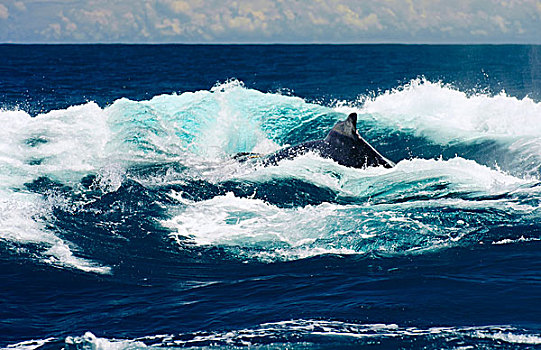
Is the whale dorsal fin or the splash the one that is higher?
the splash

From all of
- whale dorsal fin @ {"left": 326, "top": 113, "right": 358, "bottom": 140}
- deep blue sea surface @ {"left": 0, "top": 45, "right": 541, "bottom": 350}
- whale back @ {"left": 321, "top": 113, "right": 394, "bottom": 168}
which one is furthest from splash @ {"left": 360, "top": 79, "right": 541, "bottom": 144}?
whale dorsal fin @ {"left": 326, "top": 113, "right": 358, "bottom": 140}

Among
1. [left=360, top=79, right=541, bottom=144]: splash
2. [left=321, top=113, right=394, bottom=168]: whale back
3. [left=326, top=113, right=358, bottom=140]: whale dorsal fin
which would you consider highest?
[left=360, top=79, right=541, bottom=144]: splash

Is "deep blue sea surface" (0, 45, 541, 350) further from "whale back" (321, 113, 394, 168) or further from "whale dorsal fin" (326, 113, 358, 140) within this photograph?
"whale dorsal fin" (326, 113, 358, 140)

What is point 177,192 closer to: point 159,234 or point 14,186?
point 159,234

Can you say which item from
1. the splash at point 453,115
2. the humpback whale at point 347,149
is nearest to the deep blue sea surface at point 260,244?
the humpback whale at point 347,149

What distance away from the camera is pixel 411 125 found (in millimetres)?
24297

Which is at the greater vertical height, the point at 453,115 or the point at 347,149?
the point at 453,115

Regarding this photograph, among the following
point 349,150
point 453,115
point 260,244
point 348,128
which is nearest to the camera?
point 260,244

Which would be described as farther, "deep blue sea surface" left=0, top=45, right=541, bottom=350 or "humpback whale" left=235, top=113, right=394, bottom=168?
"humpback whale" left=235, top=113, right=394, bottom=168

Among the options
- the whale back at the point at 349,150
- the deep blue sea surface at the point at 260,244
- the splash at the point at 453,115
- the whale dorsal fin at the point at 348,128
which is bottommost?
the deep blue sea surface at the point at 260,244

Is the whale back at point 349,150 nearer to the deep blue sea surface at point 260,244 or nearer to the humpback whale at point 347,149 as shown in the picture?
the humpback whale at point 347,149

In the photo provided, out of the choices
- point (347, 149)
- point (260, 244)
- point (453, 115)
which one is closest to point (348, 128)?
point (347, 149)

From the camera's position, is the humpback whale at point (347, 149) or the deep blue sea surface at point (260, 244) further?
the humpback whale at point (347, 149)

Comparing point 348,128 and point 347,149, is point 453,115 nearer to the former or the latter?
point 347,149
